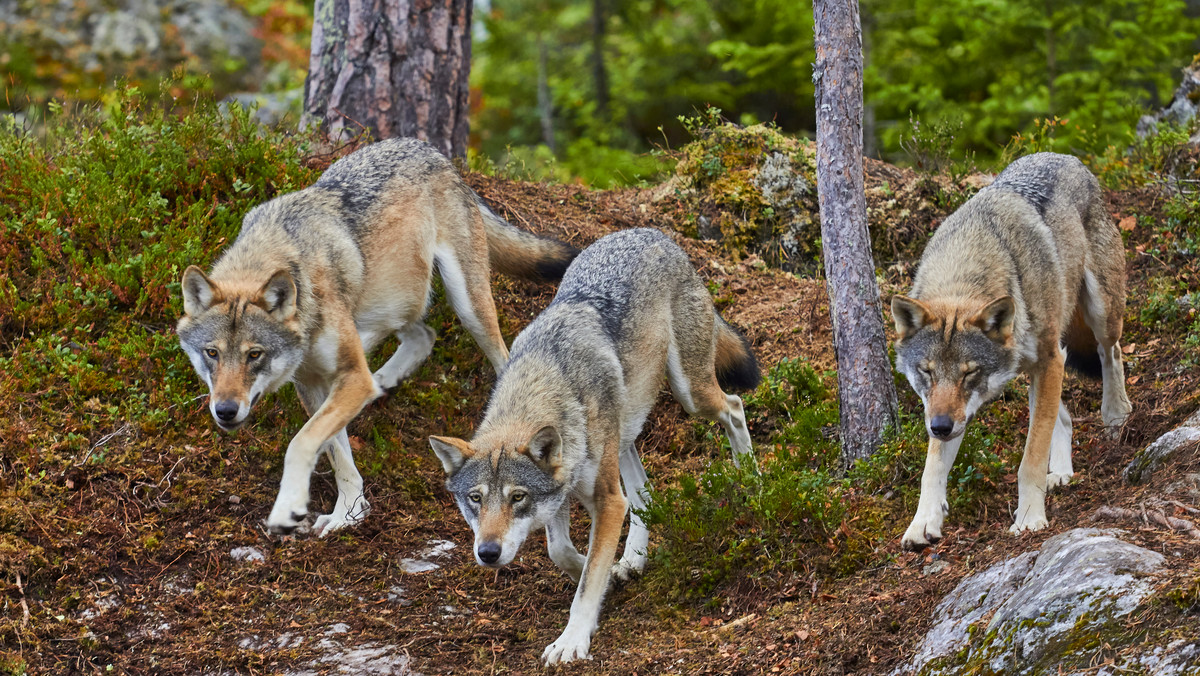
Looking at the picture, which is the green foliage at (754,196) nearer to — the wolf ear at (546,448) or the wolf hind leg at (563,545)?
the wolf hind leg at (563,545)

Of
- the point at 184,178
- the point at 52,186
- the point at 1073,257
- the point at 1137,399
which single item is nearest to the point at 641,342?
the point at 1073,257

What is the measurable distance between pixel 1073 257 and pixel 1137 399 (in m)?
1.27

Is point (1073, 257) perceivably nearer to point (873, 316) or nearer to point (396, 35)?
point (873, 316)

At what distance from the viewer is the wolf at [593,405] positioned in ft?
17.0

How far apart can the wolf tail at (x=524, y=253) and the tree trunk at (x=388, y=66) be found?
2356 millimetres

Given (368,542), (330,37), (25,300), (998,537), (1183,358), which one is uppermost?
(330,37)

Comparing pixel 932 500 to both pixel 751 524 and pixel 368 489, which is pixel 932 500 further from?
pixel 368 489

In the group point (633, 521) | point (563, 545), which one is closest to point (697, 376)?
point (633, 521)

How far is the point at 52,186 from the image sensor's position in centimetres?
770

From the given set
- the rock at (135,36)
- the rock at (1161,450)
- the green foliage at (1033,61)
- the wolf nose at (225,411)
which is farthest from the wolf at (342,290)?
the rock at (135,36)

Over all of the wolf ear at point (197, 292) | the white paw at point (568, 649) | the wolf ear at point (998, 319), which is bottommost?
the white paw at point (568, 649)

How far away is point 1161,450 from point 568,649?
11.6 feet

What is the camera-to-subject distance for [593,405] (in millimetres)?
5703

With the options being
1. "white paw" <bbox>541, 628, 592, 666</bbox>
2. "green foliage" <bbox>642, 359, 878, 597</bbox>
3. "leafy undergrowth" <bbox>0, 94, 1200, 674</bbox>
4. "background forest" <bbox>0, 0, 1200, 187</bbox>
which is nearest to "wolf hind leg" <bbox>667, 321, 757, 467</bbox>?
"leafy undergrowth" <bbox>0, 94, 1200, 674</bbox>
